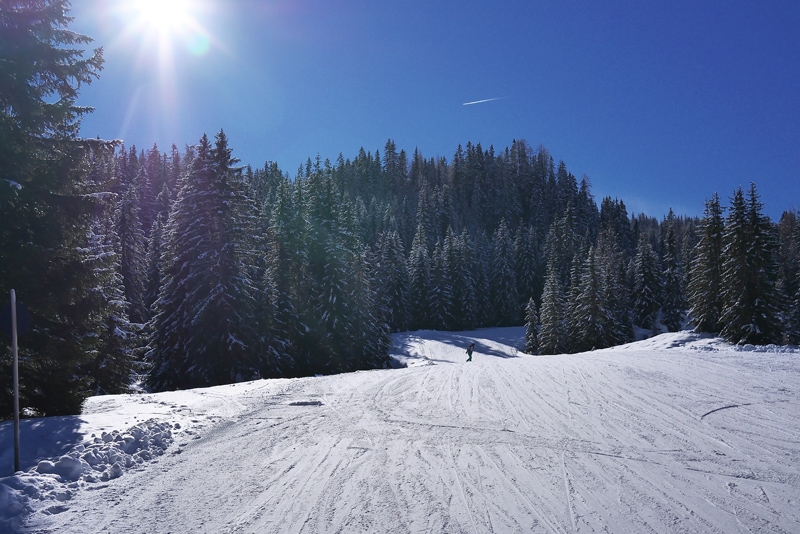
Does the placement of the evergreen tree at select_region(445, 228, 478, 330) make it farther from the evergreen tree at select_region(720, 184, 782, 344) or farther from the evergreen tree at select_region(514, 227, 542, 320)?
the evergreen tree at select_region(720, 184, 782, 344)

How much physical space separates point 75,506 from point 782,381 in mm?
17517

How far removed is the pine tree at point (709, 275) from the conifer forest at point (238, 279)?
0.41 feet

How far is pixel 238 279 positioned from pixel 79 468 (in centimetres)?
1577

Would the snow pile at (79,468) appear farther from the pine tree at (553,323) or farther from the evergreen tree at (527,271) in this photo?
the evergreen tree at (527,271)

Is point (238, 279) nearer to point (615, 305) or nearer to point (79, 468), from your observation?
point (79, 468)

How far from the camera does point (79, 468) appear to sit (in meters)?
6.46

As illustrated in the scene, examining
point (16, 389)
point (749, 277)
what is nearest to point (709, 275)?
point (749, 277)

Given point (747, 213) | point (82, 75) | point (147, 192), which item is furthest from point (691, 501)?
point (147, 192)

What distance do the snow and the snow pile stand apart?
0.08 ft

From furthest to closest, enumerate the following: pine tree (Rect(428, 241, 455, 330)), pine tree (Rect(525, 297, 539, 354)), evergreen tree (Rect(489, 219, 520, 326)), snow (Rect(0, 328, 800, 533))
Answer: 1. evergreen tree (Rect(489, 219, 520, 326))
2. pine tree (Rect(428, 241, 455, 330))
3. pine tree (Rect(525, 297, 539, 354))
4. snow (Rect(0, 328, 800, 533))

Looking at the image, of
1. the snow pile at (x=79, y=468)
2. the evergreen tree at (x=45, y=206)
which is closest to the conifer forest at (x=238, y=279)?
the evergreen tree at (x=45, y=206)

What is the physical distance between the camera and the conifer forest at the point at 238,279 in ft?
29.7

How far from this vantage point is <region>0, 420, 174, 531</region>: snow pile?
17.9 ft

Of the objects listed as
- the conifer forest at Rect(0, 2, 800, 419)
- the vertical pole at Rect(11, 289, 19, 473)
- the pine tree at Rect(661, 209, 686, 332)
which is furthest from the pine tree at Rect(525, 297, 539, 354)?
the vertical pole at Rect(11, 289, 19, 473)
